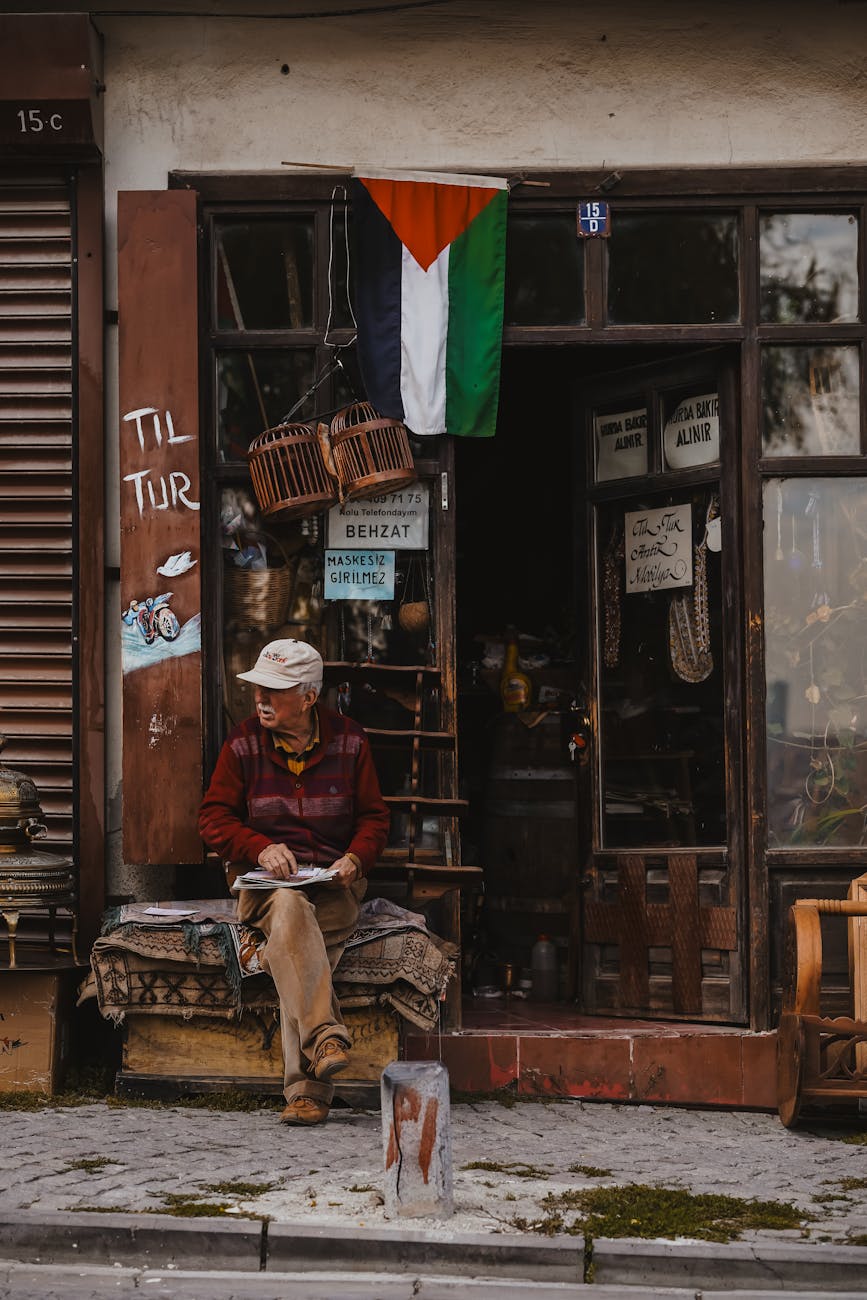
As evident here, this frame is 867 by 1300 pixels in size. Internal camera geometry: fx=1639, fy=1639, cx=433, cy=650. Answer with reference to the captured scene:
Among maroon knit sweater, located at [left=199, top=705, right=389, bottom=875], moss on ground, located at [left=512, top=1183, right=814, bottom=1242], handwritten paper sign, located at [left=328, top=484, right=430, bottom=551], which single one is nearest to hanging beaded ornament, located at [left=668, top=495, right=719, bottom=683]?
handwritten paper sign, located at [left=328, top=484, right=430, bottom=551]

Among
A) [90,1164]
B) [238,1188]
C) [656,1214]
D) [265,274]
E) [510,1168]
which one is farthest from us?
[265,274]

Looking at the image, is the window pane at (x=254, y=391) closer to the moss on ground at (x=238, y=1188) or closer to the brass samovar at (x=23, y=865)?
the brass samovar at (x=23, y=865)

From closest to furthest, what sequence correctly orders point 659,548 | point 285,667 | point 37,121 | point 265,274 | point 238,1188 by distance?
point 238,1188 < point 285,667 < point 37,121 < point 265,274 < point 659,548

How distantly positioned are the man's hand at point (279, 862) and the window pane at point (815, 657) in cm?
237

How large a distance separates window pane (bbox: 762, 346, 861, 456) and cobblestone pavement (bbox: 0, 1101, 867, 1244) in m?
3.09

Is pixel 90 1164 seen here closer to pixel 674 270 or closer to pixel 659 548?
pixel 659 548

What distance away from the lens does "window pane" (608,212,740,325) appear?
7750 mm

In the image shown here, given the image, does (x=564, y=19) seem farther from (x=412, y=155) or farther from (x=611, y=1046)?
(x=611, y=1046)

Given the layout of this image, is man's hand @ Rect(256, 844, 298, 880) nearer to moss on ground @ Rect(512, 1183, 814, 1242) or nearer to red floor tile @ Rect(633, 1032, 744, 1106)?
moss on ground @ Rect(512, 1183, 814, 1242)

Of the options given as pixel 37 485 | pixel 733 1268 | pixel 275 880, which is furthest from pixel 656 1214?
pixel 37 485

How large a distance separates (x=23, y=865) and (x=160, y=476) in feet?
6.09

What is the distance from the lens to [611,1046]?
24.3ft

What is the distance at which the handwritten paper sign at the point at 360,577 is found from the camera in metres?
7.79

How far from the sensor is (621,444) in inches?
327
